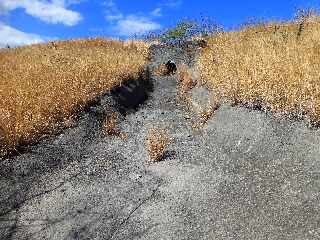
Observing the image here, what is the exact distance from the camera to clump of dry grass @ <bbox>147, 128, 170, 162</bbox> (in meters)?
10.8

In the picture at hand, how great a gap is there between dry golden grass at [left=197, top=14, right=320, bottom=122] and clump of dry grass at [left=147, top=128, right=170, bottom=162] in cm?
190

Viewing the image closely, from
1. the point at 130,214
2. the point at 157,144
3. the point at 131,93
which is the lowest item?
the point at 130,214

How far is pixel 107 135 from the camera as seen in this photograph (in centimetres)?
1277

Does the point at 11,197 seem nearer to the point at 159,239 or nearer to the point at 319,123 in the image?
the point at 159,239

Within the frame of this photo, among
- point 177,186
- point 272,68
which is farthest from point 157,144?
point 272,68

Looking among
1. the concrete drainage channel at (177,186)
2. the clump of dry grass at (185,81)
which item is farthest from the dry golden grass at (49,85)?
the clump of dry grass at (185,81)

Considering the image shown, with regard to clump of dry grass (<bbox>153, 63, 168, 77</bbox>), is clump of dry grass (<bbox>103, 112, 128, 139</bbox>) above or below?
below

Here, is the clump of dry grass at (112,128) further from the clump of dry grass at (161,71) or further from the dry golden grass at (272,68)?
the clump of dry grass at (161,71)

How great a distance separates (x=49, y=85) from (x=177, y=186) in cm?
579

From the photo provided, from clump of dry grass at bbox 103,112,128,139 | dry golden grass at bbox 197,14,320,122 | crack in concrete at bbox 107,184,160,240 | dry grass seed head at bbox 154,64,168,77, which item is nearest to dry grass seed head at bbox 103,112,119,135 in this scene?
clump of dry grass at bbox 103,112,128,139

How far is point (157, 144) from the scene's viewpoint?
36.8 ft

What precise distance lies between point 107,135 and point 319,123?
5.27 metres

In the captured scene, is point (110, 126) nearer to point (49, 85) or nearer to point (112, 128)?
point (112, 128)

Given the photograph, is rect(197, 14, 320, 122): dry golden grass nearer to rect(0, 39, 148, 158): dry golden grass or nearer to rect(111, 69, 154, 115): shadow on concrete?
rect(111, 69, 154, 115): shadow on concrete
